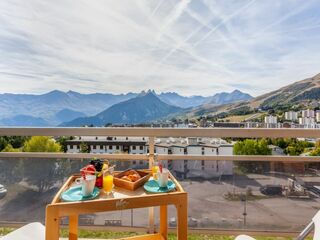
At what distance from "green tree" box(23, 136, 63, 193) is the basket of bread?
37.2 inches

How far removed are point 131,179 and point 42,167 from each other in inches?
51.4

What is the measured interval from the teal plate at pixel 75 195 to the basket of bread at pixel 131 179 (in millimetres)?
182

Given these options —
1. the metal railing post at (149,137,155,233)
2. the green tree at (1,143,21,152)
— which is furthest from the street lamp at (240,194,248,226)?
the green tree at (1,143,21,152)

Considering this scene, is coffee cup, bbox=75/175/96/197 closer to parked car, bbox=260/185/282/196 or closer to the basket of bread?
the basket of bread

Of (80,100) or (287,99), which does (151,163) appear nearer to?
(287,99)

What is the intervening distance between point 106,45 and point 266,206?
5.05m

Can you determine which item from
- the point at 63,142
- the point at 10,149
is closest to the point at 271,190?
the point at 63,142

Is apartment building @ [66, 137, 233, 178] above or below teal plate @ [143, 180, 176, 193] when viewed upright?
above

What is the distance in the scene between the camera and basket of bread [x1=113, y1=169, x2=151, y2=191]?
182cm

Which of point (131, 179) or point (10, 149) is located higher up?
point (10, 149)

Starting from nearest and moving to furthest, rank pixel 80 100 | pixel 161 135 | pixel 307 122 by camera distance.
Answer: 1. pixel 161 135
2. pixel 307 122
3. pixel 80 100

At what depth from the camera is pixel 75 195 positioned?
66.3 inches

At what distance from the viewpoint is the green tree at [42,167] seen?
2.61 metres

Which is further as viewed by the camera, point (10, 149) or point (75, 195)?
point (10, 149)
